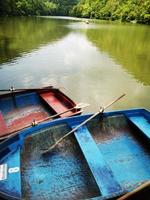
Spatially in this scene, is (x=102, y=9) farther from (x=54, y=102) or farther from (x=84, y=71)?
(x=54, y=102)

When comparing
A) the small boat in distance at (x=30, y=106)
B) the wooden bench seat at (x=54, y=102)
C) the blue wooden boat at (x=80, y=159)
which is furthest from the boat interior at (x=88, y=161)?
the wooden bench seat at (x=54, y=102)

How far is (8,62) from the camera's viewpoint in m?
17.6

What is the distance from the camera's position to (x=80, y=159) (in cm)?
580

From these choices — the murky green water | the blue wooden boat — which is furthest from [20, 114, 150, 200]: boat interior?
the murky green water

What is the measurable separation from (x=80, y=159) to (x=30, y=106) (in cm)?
360

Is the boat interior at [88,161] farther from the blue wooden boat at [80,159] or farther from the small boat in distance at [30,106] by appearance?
the small boat in distance at [30,106]

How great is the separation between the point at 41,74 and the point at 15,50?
24.3 feet

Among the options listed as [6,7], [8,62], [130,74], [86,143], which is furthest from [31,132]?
[6,7]

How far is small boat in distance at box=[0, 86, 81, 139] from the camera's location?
8133 millimetres

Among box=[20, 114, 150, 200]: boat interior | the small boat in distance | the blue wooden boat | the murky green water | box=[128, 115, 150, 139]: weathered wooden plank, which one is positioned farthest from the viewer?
the murky green water

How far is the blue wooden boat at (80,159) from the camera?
4.84 m

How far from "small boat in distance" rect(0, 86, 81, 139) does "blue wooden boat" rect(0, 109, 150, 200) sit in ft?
4.66

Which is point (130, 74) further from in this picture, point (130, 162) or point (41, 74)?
point (130, 162)

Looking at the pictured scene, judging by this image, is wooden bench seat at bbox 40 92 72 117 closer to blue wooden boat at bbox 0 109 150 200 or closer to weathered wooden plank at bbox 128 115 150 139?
blue wooden boat at bbox 0 109 150 200
